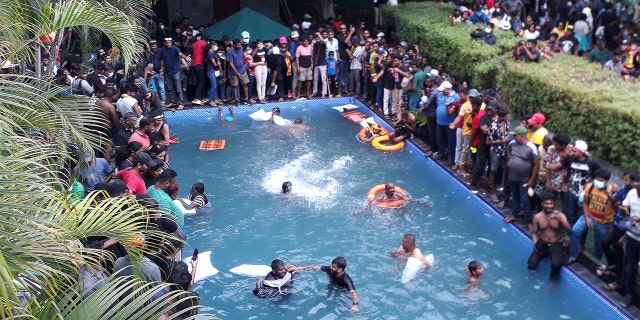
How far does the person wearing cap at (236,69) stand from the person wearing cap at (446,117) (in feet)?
17.0

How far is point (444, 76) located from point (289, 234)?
5177 millimetres

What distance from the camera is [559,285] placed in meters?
8.92

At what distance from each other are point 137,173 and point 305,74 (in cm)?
847

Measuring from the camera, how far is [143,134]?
10609 mm

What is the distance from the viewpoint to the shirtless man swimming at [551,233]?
8.73m

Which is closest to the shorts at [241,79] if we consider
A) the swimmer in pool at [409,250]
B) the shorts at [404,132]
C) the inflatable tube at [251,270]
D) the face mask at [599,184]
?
the shorts at [404,132]

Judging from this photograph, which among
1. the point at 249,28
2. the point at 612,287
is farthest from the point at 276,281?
the point at 249,28

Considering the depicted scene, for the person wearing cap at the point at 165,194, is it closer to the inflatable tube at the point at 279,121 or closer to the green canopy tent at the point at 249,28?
the inflatable tube at the point at 279,121

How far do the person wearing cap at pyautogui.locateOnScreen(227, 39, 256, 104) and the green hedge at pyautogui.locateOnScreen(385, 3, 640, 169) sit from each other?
14.7ft

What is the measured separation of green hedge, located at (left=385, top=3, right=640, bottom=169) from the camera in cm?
1050

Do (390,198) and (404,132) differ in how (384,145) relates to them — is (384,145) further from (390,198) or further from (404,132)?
(390,198)

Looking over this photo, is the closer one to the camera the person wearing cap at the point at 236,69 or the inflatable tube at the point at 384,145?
the inflatable tube at the point at 384,145

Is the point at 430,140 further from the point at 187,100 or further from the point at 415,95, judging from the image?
the point at 187,100

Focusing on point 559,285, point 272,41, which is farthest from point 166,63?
point 559,285
